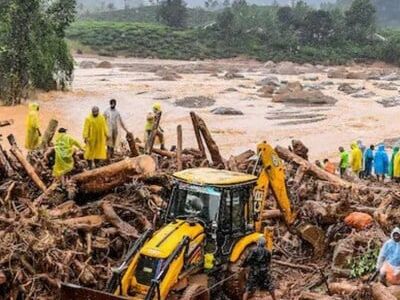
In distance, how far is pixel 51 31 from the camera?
39781 millimetres

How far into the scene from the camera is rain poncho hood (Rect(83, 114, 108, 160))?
1449 cm

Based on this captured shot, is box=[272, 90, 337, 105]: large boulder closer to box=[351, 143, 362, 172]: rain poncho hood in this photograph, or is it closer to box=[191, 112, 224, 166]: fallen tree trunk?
box=[351, 143, 362, 172]: rain poncho hood

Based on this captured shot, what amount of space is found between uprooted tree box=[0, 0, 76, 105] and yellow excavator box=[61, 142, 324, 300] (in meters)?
27.6

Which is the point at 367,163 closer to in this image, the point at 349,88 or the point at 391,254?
the point at 391,254

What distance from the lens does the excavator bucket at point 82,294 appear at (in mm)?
9094

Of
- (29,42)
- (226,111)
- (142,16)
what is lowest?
(226,111)

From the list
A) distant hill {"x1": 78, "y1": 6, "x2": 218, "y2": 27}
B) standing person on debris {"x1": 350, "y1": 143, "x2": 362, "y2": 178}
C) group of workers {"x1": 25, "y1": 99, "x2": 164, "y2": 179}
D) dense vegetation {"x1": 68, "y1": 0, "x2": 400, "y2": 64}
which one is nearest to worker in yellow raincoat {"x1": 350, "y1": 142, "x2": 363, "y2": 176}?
standing person on debris {"x1": 350, "y1": 143, "x2": 362, "y2": 178}

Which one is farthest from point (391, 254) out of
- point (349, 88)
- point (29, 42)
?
point (349, 88)

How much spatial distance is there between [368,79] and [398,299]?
5773cm

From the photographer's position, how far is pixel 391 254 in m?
10.4

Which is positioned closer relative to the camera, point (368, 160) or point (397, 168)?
point (397, 168)

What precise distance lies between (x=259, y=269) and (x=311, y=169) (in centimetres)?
698

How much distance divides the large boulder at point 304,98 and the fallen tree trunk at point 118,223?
35.7 m

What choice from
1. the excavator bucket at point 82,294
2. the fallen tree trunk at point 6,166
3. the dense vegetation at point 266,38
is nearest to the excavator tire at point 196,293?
the excavator bucket at point 82,294
